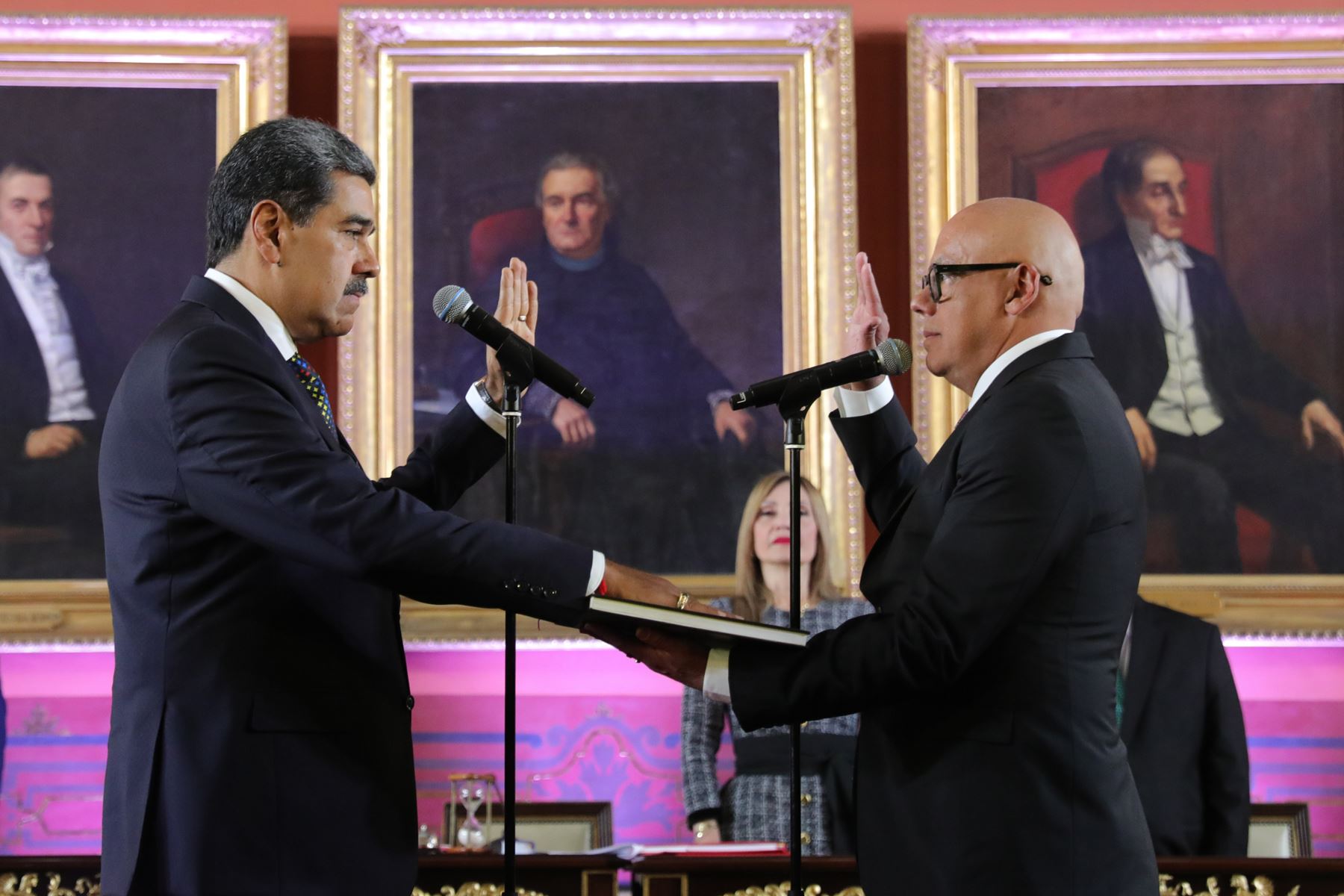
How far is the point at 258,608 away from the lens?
2.25m

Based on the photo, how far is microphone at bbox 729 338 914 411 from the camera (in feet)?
8.75

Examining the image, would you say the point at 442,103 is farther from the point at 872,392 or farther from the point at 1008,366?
the point at 1008,366

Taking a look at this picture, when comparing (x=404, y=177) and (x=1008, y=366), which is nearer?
(x=1008, y=366)

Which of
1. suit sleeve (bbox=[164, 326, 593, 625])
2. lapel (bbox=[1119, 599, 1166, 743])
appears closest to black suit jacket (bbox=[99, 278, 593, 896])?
suit sleeve (bbox=[164, 326, 593, 625])

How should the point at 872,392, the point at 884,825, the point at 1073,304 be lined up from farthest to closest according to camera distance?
the point at 872,392
the point at 1073,304
the point at 884,825

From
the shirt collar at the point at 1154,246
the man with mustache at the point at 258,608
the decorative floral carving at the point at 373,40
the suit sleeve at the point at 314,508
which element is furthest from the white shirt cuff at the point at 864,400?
the decorative floral carving at the point at 373,40

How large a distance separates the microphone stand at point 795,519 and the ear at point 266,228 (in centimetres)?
95

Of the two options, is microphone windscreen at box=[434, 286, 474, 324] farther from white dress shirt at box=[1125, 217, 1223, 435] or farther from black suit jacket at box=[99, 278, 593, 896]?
white dress shirt at box=[1125, 217, 1223, 435]

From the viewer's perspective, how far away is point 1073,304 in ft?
8.96

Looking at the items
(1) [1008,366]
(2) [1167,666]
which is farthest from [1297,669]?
(1) [1008,366]

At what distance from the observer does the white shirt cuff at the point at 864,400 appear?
3.13m

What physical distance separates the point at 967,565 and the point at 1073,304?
27.1 inches

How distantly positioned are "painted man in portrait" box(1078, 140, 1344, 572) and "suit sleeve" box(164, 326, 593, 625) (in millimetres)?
3430

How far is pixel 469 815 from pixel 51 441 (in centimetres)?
216
